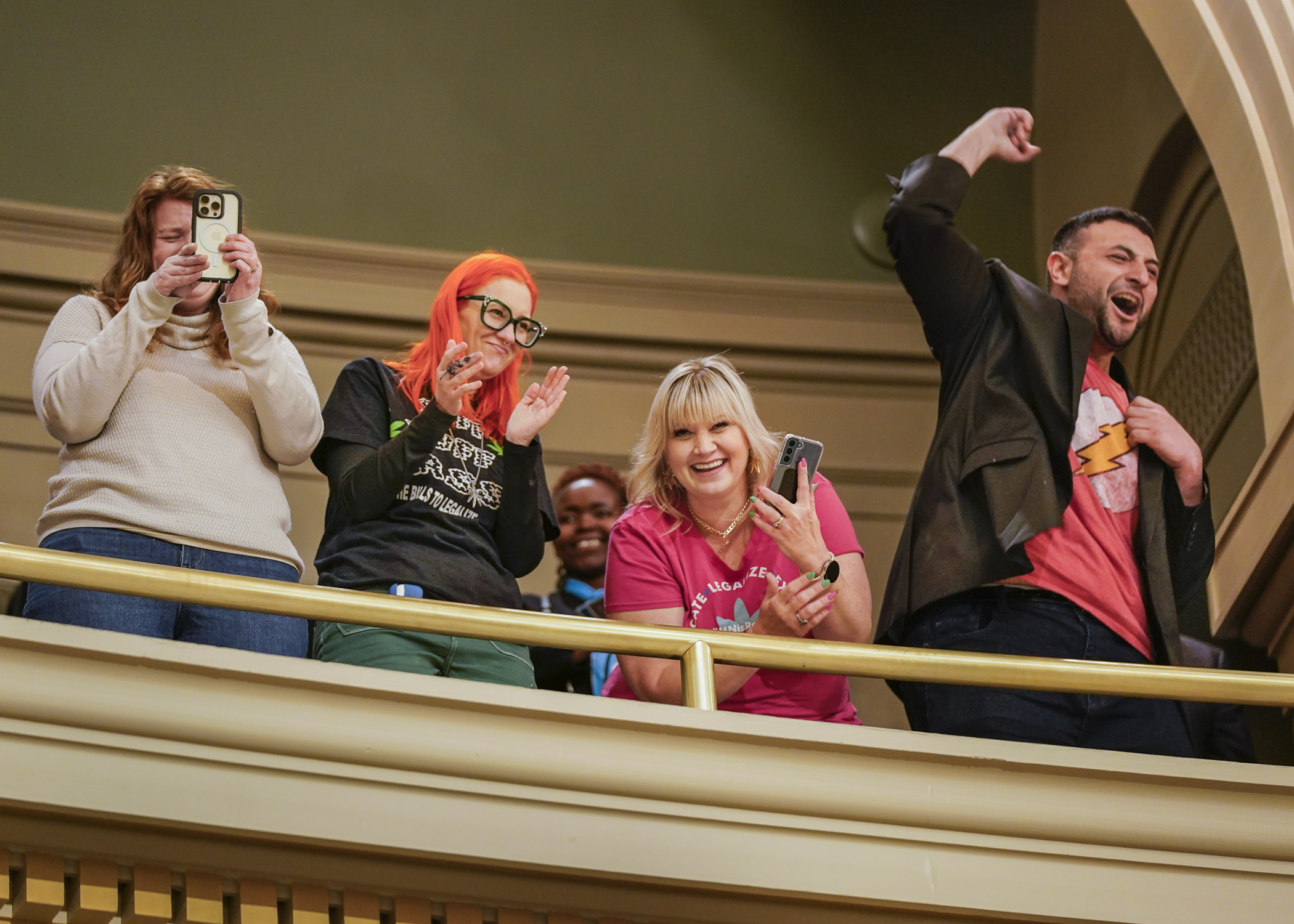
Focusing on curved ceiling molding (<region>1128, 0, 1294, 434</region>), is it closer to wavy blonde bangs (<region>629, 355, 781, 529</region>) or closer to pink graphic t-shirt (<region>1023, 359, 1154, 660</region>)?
pink graphic t-shirt (<region>1023, 359, 1154, 660</region>)

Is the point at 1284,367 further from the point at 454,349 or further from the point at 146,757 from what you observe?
the point at 146,757

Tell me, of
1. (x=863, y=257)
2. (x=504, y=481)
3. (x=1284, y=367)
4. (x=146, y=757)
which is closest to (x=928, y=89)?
(x=863, y=257)

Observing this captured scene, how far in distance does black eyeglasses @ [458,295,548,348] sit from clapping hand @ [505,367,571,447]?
136 mm

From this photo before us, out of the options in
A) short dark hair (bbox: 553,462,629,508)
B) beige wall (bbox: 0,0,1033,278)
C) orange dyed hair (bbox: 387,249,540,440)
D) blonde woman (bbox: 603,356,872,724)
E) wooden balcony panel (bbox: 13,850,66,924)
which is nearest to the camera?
wooden balcony panel (bbox: 13,850,66,924)

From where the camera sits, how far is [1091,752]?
2277 millimetres

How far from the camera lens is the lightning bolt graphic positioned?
2.78 m

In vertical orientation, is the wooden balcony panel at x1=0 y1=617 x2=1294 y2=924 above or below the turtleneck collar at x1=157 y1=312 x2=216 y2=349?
below

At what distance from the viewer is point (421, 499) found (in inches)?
109

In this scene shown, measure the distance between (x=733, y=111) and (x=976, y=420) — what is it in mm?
4273

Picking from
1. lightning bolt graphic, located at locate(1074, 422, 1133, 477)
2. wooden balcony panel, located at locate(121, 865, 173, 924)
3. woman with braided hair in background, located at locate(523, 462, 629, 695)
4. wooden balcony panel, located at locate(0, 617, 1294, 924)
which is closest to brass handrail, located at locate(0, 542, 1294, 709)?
wooden balcony panel, located at locate(0, 617, 1294, 924)

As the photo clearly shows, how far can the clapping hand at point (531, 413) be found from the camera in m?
2.79

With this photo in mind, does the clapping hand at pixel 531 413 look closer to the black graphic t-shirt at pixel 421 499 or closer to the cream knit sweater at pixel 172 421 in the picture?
the black graphic t-shirt at pixel 421 499

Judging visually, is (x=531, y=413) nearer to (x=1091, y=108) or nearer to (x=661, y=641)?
(x=661, y=641)

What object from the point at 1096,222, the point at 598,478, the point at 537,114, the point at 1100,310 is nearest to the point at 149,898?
the point at 1100,310
